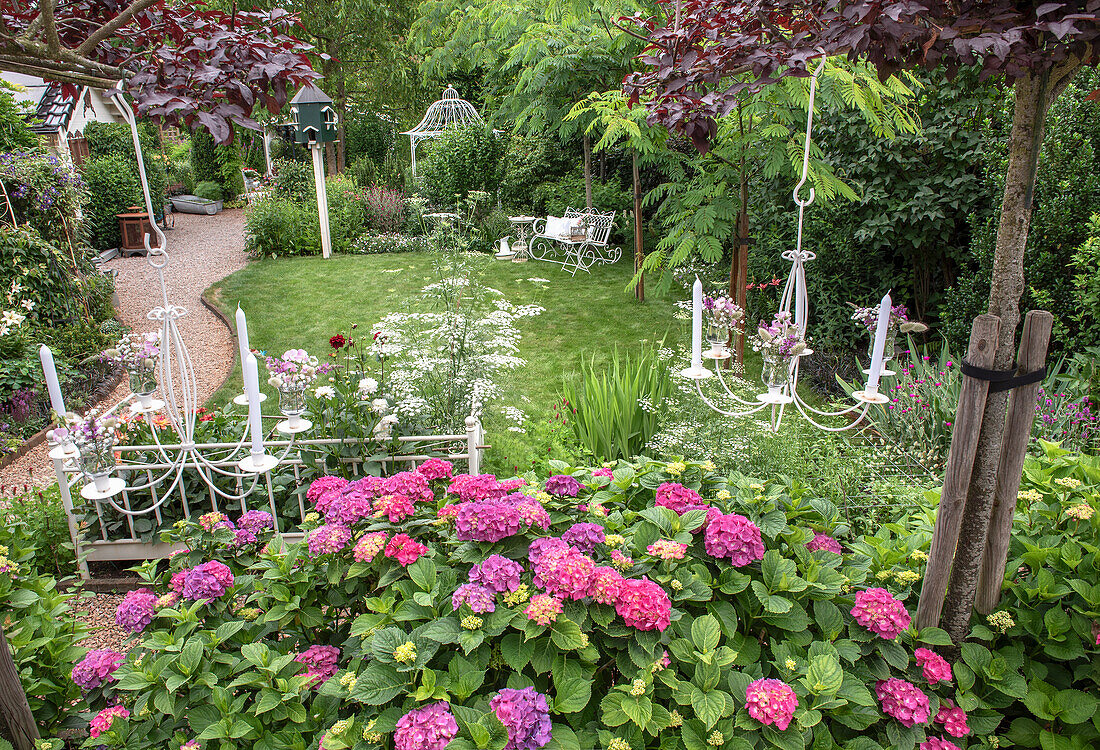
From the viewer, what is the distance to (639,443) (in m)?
→ 4.36

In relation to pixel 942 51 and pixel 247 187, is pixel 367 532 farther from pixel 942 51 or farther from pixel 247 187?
pixel 247 187

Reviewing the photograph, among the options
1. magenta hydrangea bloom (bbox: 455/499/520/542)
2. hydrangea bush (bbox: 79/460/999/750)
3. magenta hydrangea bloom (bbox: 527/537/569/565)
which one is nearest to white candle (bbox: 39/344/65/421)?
hydrangea bush (bbox: 79/460/999/750)

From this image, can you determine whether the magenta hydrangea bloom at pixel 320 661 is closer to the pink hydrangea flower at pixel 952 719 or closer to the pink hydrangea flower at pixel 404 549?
the pink hydrangea flower at pixel 404 549

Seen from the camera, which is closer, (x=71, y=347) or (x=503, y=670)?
(x=503, y=670)

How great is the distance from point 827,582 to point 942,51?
1.44m

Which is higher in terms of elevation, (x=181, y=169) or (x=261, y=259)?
(x=181, y=169)

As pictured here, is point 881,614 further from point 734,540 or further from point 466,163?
point 466,163

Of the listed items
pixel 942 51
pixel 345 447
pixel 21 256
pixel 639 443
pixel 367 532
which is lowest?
pixel 639 443

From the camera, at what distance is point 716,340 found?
94.3 inches

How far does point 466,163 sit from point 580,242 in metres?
3.26

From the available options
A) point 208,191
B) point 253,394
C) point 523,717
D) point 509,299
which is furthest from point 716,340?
point 208,191

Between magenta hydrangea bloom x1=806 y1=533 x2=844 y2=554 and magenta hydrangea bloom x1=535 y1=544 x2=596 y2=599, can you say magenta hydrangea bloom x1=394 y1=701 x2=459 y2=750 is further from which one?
magenta hydrangea bloom x1=806 y1=533 x2=844 y2=554

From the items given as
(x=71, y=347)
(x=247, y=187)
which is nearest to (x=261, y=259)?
(x=71, y=347)

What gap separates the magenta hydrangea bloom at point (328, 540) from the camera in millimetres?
1935
